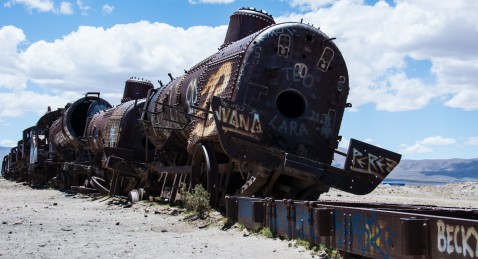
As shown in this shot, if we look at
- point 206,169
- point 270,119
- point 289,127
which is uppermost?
point 270,119

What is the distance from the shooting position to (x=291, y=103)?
11.1 m

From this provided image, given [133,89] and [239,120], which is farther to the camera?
Result: [133,89]

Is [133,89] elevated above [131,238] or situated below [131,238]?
above

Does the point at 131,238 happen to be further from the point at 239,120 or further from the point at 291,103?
the point at 291,103

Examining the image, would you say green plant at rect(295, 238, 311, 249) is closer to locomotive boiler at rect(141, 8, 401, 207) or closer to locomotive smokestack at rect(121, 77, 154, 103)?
locomotive boiler at rect(141, 8, 401, 207)

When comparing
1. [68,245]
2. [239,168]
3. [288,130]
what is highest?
[288,130]

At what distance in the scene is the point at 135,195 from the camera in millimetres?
16281

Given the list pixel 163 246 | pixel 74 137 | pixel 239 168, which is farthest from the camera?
pixel 74 137

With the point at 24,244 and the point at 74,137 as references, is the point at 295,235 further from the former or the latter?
the point at 74,137

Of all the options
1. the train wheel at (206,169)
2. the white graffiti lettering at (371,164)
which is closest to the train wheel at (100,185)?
the train wheel at (206,169)

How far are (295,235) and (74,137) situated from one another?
21694mm

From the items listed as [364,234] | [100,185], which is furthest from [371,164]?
[100,185]

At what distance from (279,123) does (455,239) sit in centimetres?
637

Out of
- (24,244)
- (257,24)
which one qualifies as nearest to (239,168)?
(24,244)
